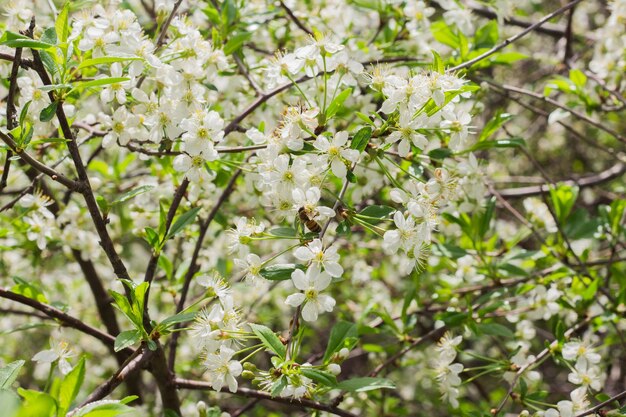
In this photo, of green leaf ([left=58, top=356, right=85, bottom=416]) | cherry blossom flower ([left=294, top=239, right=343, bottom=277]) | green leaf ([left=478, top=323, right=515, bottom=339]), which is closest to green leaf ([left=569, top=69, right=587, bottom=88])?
green leaf ([left=478, top=323, right=515, bottom=339])

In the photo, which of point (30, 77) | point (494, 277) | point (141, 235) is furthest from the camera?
point (494, 277)

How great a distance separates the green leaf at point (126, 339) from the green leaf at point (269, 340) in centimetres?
29

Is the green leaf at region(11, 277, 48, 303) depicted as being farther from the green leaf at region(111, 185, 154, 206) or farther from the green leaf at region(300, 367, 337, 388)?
the green leaf at region(300, 367, 337, 388)

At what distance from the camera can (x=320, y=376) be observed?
1.48 metres

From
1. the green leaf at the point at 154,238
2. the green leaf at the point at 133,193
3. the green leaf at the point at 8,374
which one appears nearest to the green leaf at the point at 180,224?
the green leaf at the point at 154,238

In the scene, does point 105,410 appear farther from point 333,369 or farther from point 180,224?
point 180,224

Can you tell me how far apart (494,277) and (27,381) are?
3.76 m

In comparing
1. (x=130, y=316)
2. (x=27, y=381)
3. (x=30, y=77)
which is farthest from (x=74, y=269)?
(x=130, y=316)

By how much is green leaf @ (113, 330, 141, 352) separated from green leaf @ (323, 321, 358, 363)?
520mm

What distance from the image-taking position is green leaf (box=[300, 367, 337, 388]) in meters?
1.48

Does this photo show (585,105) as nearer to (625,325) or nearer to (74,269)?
(625,325)

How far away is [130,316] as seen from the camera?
1.57m

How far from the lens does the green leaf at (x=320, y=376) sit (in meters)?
1.48

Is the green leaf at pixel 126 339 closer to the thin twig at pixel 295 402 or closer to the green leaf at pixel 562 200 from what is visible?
the thin twig at pixel 295 402
